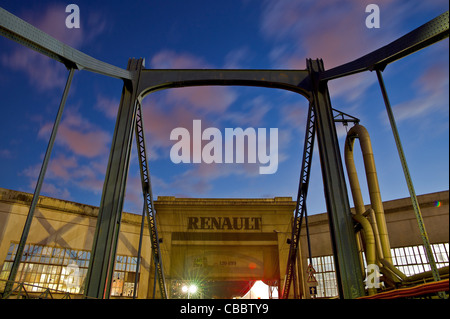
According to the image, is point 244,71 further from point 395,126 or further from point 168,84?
point 395,126

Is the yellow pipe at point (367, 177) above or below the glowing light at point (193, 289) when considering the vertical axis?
above

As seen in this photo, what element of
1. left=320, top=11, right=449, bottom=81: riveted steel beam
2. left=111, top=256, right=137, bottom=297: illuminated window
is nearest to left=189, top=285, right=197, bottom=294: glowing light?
left=111, top=256, right=137, bottom=297: illuminated window

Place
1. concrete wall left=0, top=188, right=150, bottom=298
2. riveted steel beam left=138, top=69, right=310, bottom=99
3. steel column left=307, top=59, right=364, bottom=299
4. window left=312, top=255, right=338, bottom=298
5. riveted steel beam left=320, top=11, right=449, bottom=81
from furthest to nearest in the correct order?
window left=312, top=255, right=338, bottom=298 < concrete wall left=0, top=188, right=150, bottom=298 < riveted steel beam left=138, top=69, right=310, bottom=99 < steel column left=307, top=59, right=364, bottom=299 < riveted steel beam left=320, top=11, right=449, bottom=81

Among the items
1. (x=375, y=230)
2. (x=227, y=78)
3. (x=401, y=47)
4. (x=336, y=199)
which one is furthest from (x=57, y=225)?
(x=401, y=47)

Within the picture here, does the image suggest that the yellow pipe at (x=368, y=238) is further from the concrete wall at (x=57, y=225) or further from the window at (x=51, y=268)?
the window at (x=51, y=268)

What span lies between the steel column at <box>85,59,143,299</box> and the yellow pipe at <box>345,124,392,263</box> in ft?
34.4

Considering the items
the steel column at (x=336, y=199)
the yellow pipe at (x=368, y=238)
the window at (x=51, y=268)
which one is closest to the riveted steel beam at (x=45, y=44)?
the steel column at (x=336, y=199)

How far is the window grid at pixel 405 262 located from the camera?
55.4 feet

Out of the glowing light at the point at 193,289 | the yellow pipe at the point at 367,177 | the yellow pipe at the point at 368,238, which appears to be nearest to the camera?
the yellow pipe at the point at 368,238

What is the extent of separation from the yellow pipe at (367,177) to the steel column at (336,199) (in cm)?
373

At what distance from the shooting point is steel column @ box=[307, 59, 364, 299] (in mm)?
8344

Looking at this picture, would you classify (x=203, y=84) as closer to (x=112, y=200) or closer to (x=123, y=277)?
(x=112, y=200)

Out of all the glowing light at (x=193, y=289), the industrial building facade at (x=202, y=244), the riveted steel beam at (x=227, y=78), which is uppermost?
the riveted steel beam at (x=227, y=78)

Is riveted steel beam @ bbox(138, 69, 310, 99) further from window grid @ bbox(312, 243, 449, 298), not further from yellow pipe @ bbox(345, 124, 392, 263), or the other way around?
window grid @ bbox(312, 243, 449, 298)
